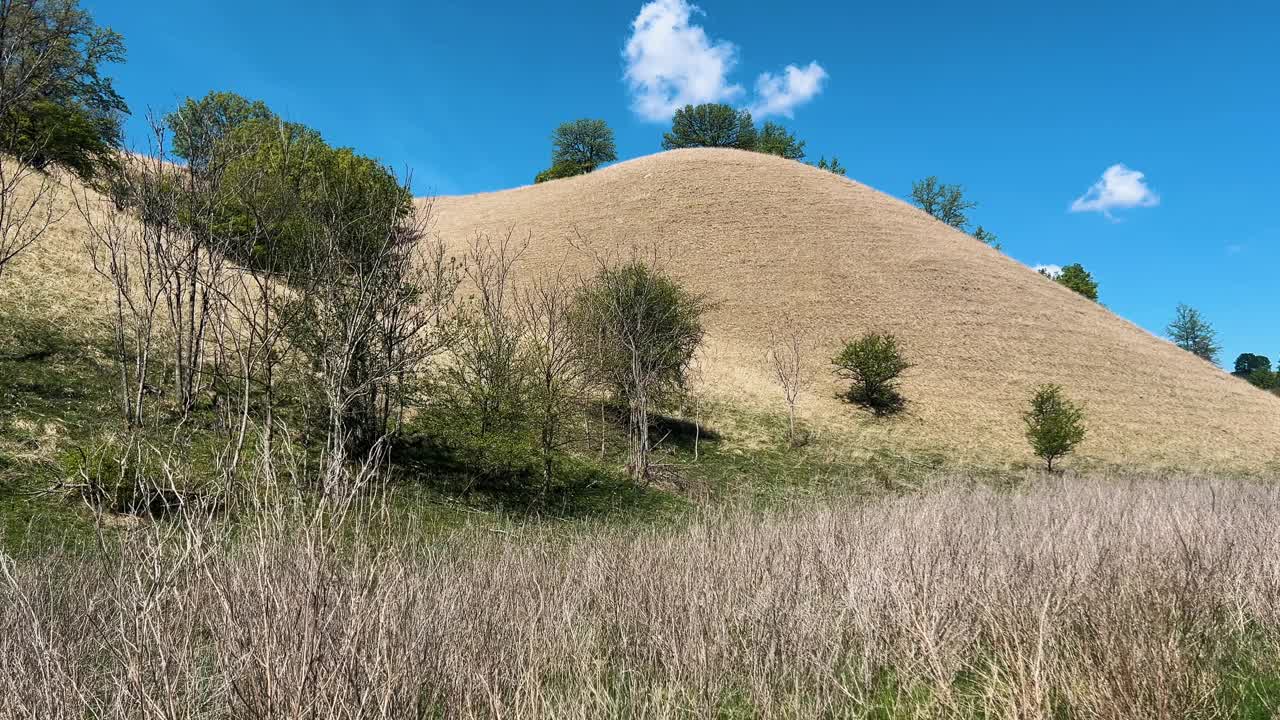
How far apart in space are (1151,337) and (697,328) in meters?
43.8

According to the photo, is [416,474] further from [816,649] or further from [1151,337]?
[1151,337]

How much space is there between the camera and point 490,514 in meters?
13.4

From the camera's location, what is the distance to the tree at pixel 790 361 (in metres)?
31.4

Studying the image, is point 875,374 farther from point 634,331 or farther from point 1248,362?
point 1248,362

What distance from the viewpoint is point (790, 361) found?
37.2m

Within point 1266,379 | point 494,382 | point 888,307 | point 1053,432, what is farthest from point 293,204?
point 1266,379

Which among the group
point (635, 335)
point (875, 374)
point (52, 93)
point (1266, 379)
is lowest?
point (635, 335)

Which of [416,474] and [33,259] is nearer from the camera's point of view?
[416,474]

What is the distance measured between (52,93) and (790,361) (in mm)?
35502

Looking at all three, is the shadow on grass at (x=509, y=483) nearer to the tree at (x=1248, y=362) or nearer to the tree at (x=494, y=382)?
the tree at (x=494, y=382)

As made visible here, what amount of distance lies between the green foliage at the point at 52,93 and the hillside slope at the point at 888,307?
23249 mm

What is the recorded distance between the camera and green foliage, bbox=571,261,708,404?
21.9 metres

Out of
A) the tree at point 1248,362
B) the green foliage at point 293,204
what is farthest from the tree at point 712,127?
the tree at point 1248,362

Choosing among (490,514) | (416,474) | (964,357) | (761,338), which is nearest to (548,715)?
(490,514)
